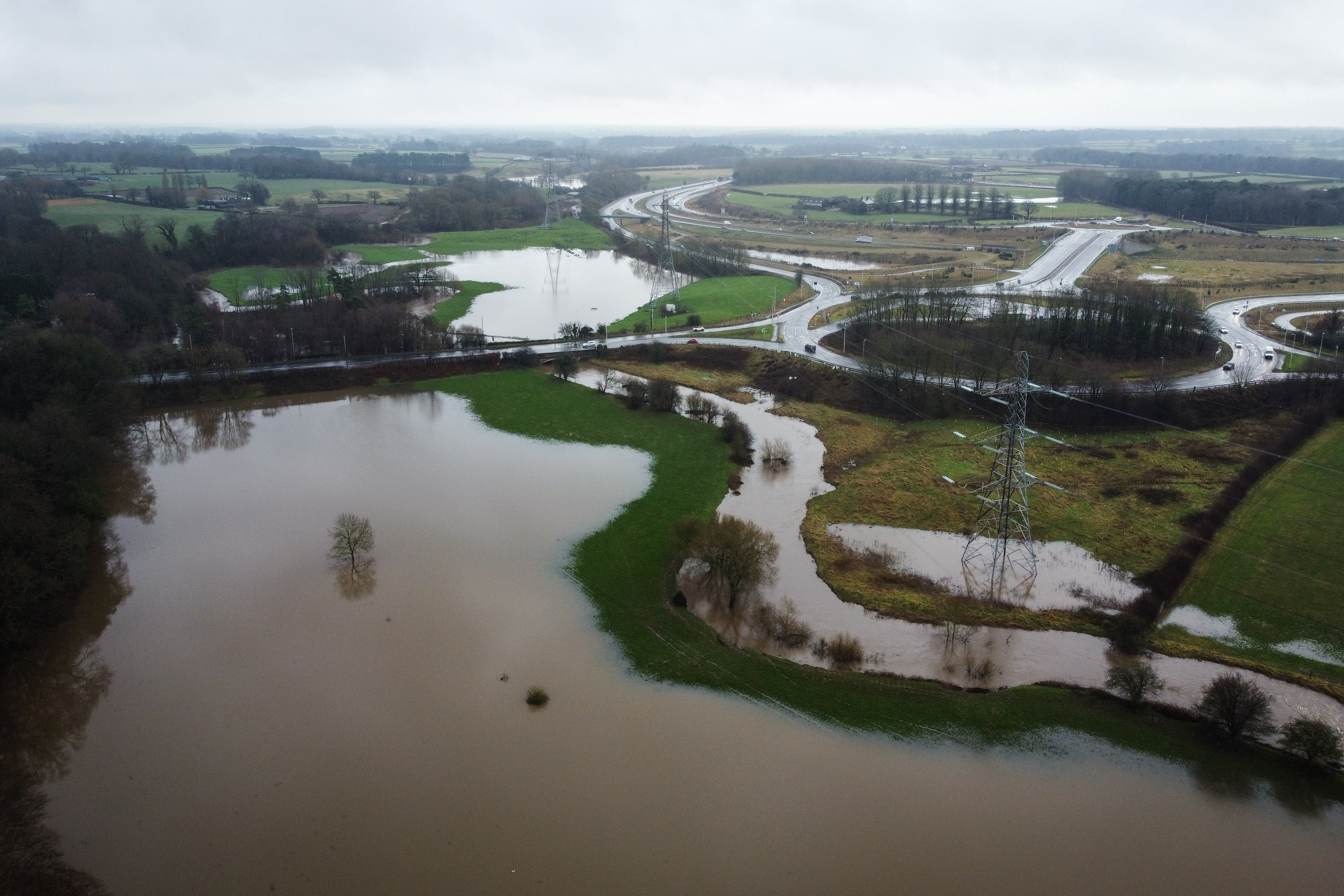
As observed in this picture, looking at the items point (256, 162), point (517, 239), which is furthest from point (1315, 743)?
point (256, 162)

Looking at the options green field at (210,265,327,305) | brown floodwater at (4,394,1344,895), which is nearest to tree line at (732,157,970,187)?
green field at (210,265,327,305)

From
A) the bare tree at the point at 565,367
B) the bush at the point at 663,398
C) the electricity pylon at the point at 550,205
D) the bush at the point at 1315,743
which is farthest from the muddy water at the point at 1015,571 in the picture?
the electricity pylon at the point at 550,205

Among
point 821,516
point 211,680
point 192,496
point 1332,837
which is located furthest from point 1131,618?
point 192,496

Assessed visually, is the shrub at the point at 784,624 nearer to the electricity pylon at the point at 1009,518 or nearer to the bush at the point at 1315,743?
the electricity pylon at the point at 1009,518

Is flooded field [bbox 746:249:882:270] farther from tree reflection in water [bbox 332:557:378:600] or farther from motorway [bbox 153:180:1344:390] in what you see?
tree reflection in water [bbox 332:557:378:600]

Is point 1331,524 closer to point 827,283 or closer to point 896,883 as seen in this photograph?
point 896,883

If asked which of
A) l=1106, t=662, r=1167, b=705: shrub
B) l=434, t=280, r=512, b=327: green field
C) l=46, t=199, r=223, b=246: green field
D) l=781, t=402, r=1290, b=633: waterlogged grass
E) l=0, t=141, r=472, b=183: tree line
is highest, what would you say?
l=0, t=141, r=472, b=183: tree line
